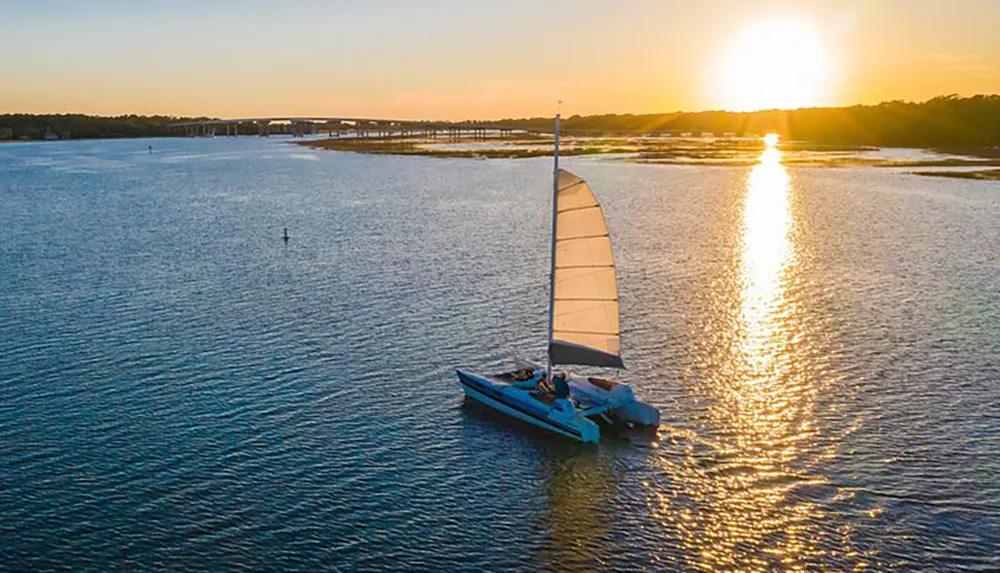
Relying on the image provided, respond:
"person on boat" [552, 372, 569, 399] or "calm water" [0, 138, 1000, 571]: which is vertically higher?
"person on boat" [552, 372, 569, 399]

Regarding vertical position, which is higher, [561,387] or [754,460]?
[561,387]

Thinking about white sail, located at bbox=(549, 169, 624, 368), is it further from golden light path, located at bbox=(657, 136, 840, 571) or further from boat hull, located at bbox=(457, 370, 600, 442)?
golden light path, located at bbox=(657, 136, 840, 571)

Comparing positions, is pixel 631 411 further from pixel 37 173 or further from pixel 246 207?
pixel 37 173

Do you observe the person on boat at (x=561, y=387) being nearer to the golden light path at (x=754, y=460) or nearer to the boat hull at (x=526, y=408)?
the boat hull at (x=526, y=408)

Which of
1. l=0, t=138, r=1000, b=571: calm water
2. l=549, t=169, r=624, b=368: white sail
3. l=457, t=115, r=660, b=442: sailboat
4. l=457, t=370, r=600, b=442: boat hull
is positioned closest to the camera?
l=0, t=138, r=1000, b=571: calm water

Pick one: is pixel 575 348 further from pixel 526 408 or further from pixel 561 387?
pixel 526 408

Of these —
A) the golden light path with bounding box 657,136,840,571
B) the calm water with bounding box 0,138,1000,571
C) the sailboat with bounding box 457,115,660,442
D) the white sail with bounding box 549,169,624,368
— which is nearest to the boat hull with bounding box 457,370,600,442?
the sailboat with bounding box 457,115,660,442

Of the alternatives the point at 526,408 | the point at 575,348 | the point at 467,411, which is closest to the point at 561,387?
the point at 526,408
